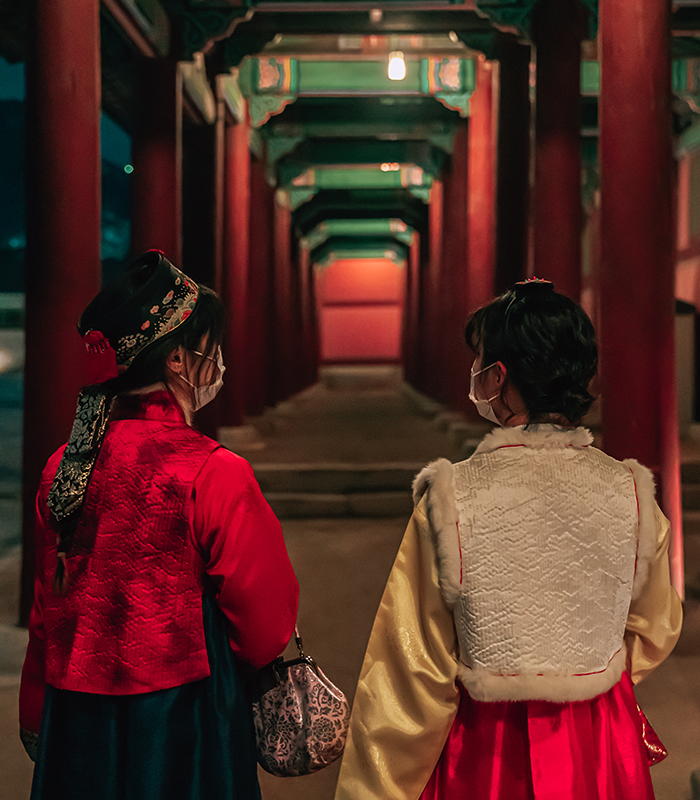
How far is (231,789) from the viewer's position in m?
1.41

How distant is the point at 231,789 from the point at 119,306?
92 centimetres

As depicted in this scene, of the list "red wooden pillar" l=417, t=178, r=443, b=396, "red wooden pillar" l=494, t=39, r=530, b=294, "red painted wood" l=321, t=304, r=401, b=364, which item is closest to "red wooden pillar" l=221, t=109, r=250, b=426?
"red wooden pillar" l=494, t=39, r=530, b=294

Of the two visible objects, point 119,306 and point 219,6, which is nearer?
point 119,306

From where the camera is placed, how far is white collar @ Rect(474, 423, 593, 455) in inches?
52.1

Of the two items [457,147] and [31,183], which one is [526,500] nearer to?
[31,183]

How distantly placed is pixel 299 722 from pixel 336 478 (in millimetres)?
5405

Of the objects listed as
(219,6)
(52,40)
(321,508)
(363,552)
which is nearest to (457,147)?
(219,6)

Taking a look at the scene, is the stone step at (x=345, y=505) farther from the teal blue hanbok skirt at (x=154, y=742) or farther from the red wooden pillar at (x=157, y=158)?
the teal blue hanbok skirt at (x=154, y=742)

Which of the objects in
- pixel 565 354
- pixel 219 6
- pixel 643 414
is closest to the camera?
pixel 565 354

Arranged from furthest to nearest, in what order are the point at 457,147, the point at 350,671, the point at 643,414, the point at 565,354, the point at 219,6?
the point at 457,147, the point at 219,6, the point at 643,414, the point at 350,671, the point at 565,354

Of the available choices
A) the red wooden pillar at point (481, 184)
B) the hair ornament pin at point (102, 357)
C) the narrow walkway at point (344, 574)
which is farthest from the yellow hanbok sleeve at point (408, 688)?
the red wooden pillar at point (481, 184)

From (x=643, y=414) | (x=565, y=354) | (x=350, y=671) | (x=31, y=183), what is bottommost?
(x=350, y=671)


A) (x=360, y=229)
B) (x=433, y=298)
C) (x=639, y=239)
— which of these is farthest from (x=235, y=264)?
(x=360, y=229)

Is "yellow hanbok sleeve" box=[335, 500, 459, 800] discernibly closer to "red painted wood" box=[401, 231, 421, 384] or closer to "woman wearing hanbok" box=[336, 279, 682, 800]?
"woman wearing hanbok" box=[336, 279, 682, 800]
